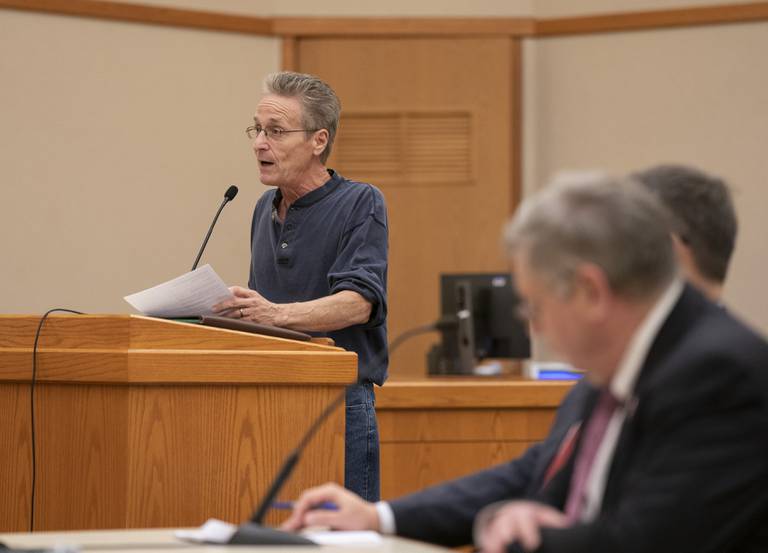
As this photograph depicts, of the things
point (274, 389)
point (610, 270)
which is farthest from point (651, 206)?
point (274, 389)

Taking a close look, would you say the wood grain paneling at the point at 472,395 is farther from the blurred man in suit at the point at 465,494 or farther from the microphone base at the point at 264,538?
the microphone base at the point at 264,538

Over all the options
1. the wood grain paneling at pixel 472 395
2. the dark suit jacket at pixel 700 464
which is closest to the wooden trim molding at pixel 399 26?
the wood grain paneling at pixel 472 395

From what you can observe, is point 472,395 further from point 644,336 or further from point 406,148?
point 644,336

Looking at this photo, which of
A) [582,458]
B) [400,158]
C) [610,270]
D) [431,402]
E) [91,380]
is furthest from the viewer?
[400,158]

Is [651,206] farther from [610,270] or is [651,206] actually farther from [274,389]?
[274,389]

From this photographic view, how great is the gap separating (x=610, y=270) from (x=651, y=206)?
0.11 m

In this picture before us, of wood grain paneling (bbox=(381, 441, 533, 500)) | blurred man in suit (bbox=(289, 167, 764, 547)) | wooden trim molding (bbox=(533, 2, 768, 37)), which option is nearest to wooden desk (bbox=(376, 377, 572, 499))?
wood grain paneling (bbox=(381, 441, 533, 500))

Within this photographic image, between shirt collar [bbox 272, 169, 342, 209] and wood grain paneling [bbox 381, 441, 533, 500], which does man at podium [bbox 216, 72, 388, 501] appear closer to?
shirt collar [bbox 272, 169, 342, 209]

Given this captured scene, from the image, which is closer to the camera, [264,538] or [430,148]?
[264,538]

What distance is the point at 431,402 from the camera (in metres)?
4.50

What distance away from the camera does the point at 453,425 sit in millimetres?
4504

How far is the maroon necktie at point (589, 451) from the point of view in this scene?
1.64 metres

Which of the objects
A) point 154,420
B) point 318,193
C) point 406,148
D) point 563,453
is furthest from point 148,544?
point 406,148

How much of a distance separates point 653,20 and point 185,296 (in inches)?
186
